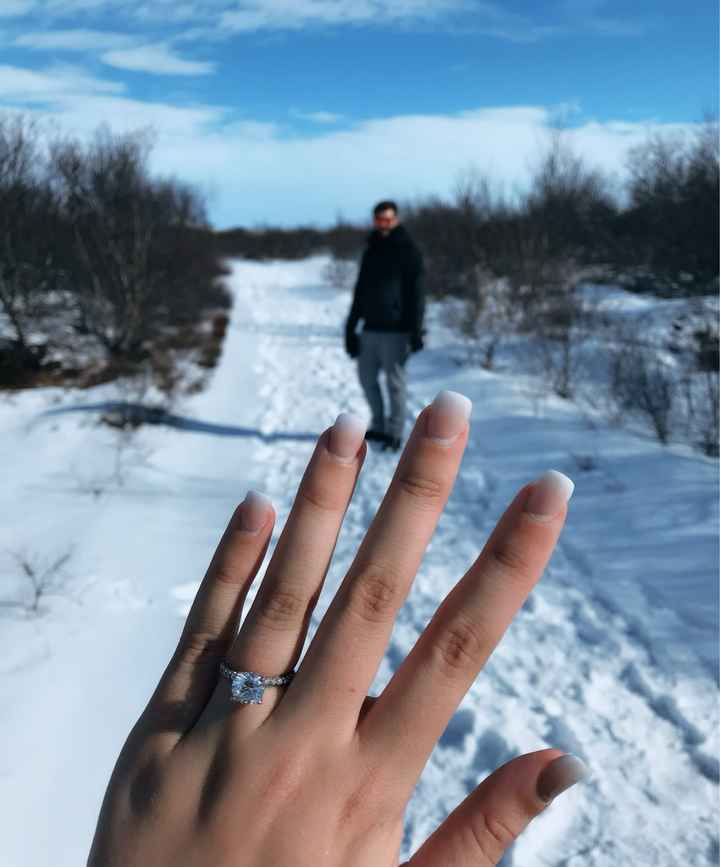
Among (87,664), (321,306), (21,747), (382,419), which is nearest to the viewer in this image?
(21,747)

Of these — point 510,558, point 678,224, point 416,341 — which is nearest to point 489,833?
point 510,558

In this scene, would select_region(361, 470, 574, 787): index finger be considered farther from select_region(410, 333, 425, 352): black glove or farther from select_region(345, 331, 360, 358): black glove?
select_region(345, 331, 360, 358): black glove

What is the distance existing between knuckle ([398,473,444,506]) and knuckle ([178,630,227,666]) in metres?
0.33

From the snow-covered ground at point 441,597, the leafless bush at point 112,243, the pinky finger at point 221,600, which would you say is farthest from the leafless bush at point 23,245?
the pinky finger at point 221,600

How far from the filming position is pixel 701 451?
4.30 meters

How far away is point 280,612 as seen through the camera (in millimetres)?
879

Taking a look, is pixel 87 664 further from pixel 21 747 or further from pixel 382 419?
pixel 382 419

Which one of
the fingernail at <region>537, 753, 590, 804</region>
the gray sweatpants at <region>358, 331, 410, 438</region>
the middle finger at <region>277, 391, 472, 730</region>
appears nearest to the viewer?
the fingernail at <region>537, 753, 590, 804</region>

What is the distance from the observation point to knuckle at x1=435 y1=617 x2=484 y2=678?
0.84 metres

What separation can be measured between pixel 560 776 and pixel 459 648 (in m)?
0.18

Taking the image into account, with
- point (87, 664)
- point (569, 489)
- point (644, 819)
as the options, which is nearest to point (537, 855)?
point (644, 819)

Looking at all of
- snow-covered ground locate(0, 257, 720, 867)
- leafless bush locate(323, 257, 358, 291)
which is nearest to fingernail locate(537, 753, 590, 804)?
snow-covered ground locate(0, 257, 720, 867)

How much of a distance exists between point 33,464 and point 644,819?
406cm

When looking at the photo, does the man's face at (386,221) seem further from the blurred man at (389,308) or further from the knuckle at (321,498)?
the knuckle at (321,498)
